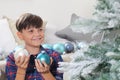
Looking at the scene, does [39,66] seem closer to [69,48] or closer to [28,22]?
[28,22]

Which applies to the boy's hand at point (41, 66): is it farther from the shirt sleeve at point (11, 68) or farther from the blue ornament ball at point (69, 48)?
the blue ornament ball at point (69, 48)

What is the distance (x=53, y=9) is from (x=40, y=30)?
193 cm

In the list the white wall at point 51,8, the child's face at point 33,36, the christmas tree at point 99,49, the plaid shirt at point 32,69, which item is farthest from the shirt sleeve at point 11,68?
the white wall at point 51,8

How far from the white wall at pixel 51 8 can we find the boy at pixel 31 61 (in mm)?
1822

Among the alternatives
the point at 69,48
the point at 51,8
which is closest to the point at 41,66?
the point at 69,48

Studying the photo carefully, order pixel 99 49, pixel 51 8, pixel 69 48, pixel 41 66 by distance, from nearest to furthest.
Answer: pixel 99 49
pixel 41 66
pixel 69 48
pixel 51 8

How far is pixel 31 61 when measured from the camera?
1.49 m

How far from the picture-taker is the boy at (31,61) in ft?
4.75

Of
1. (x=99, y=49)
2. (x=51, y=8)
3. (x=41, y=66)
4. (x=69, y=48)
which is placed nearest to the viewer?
(x=99, y=49)

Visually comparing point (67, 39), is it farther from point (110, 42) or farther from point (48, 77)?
point (110, 42)

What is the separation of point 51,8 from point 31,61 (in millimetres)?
1963

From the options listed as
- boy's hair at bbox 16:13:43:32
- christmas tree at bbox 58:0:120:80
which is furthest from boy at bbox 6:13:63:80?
christmas tree at bbox 58:0:120:80

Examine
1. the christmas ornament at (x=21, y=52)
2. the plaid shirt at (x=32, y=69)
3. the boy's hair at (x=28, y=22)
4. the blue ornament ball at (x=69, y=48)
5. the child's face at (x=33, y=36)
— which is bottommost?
the blue ornament ball at (x=69, y=48)

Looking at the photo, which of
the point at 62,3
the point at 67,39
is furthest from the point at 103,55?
the point at 62,3
